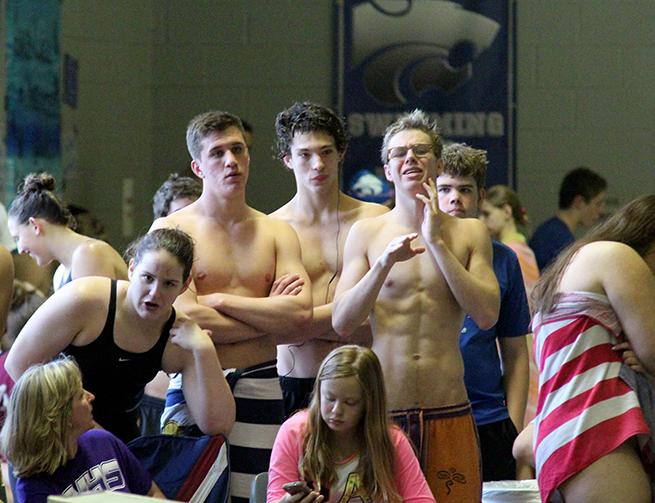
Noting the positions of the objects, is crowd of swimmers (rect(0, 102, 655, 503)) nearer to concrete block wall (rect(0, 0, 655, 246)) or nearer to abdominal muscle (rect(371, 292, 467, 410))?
abdominal muscle (rect(371, 292, 467, 410))

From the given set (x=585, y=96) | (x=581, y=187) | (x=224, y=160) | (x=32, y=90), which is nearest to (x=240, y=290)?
(x=224, y=160)

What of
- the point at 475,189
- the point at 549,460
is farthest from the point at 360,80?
the point at 549,460

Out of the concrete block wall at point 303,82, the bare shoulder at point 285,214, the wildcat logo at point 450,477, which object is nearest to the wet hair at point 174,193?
the bare shoulder at point 285,214

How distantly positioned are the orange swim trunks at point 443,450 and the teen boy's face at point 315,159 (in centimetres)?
92

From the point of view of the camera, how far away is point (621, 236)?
110 inches

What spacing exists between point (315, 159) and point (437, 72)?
492cm

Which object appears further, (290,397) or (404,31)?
(404,31)

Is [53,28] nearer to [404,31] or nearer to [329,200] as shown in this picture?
[404,31]

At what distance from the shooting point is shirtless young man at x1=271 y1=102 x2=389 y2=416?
12.2ft

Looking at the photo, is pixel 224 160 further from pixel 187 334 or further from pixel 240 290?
pixel 187 334

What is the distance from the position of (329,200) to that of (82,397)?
49.7 inches

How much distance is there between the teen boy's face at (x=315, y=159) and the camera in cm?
379

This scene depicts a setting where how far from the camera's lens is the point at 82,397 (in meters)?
2.89

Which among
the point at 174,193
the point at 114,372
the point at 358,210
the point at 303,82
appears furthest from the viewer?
the point at 303,82
